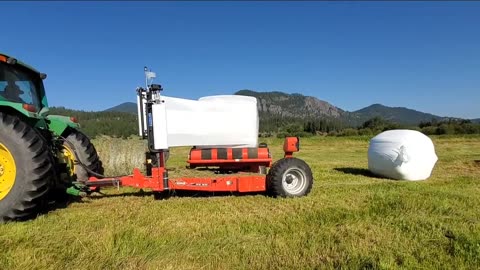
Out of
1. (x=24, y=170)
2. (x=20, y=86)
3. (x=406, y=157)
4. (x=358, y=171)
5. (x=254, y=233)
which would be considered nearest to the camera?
(x=254, y=233)

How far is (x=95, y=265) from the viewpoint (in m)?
3.74

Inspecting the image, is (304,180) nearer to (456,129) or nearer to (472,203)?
(472,203)

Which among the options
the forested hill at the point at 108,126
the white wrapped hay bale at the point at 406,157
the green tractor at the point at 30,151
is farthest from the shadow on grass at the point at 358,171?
the green tractor at the point at 30,151

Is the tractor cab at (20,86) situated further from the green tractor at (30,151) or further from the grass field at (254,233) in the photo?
the grass field at (254,233)

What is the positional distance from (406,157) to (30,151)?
8435 mm

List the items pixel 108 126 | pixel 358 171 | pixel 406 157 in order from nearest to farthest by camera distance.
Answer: pixel 406 157 < pixel 358 171 < pixel 108 126

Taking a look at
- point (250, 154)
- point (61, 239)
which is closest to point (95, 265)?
point (61, 239)

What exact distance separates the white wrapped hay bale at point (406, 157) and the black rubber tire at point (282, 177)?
13.3 ft

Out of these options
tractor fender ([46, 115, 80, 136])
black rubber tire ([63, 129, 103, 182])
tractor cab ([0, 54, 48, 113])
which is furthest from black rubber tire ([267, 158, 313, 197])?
tractor cab ([0, 54, 48, 113])

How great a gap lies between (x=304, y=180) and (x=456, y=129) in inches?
1869

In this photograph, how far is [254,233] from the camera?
4.71 metres

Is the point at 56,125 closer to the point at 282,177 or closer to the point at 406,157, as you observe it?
the point at 282,177

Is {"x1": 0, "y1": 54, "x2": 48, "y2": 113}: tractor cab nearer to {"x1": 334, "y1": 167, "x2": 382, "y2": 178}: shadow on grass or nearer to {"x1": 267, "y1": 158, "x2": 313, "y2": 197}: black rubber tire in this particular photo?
{"x1": 267, "y1": 158, "x2": 313, "y2": 197}: black rubber tire

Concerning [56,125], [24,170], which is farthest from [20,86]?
[24,170]
